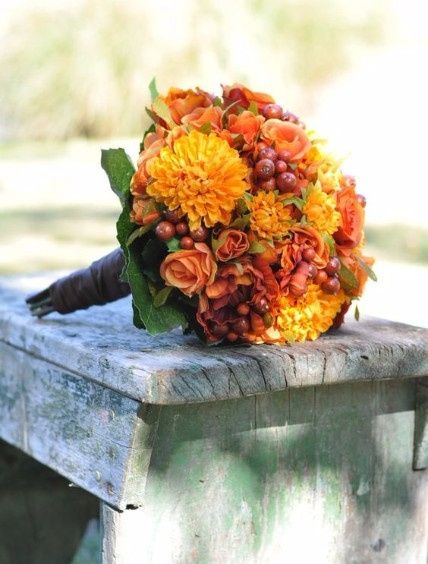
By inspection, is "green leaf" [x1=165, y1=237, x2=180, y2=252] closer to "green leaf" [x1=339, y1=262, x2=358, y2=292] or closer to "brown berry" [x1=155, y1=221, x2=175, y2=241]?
"brown berry" [x1=155, y1=221, x2=175, y2=241]

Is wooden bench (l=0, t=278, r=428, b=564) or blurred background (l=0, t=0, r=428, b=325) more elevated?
blurred background (l=0, t=0, r=428, b=325)

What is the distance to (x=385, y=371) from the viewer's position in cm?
179

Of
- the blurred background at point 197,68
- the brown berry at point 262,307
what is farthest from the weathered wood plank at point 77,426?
the blurred background at point 197,68

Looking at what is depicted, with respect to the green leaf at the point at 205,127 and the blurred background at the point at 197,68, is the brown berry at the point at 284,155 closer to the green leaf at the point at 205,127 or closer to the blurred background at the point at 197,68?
the green leaf at the point at 205,127

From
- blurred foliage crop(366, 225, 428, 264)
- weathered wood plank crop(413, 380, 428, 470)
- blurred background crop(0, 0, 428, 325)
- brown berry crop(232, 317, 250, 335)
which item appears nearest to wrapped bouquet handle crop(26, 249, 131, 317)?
brown berry crop(232, 317, 250, 335)

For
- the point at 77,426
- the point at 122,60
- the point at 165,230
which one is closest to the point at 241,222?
the point at 165,230

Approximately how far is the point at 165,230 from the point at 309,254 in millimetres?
231

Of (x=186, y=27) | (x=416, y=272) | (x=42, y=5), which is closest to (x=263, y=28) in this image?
(x=186, y=27)

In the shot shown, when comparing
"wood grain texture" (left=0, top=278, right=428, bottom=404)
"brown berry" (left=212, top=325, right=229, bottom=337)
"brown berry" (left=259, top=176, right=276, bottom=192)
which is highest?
"brown berry" (left=259, top=176, right=276, bottom=192)

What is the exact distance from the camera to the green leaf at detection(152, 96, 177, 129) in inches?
69.9

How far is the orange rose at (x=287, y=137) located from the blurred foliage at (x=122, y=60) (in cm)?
743

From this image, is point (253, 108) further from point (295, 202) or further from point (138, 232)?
point (138, 232)

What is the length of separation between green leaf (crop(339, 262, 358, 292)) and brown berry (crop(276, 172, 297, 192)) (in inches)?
6.6

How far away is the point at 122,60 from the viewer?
9.30 meters
